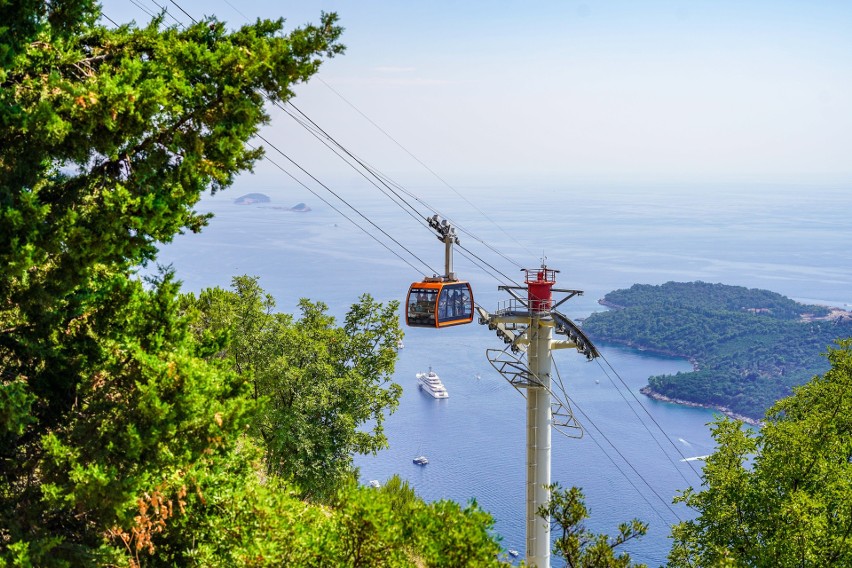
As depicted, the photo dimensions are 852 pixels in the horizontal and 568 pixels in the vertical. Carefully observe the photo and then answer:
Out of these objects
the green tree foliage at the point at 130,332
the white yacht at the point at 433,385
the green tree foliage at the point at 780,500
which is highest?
the green tree foliage at the point at 130,332

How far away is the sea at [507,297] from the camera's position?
158 ft

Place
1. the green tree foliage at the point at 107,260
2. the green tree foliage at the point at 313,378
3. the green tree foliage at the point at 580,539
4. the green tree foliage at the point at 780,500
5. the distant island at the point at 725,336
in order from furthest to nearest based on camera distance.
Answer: the distant island at the point at 725,336, the green tree foliage at the point at 313,378, the green tree foliage at the point at 780,500, the green tree foliage at the point at 580,539, the green tree foliage at the point at 107,260

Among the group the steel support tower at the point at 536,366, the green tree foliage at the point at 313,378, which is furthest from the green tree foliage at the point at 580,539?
the green tree foliage at the point at 313,378

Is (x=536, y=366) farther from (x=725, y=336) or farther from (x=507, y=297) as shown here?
(x=725, y=336)

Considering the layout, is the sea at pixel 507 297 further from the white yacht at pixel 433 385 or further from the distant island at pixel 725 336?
the distant island at pixel 725 336

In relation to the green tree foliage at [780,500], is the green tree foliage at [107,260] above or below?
above

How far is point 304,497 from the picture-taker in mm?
18328

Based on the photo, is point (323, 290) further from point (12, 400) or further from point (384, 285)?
point (12, 400)

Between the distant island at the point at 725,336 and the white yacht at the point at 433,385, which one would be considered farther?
the distant island at the point at 725,336

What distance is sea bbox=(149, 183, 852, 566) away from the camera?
158 feet

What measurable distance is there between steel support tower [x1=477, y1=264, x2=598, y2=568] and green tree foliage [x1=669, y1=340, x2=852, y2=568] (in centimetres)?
239

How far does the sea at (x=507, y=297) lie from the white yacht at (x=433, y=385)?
0.68 m

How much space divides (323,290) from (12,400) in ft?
268

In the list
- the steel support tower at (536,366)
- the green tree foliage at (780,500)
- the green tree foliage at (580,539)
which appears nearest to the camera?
the green tree foliage at (580,539)
